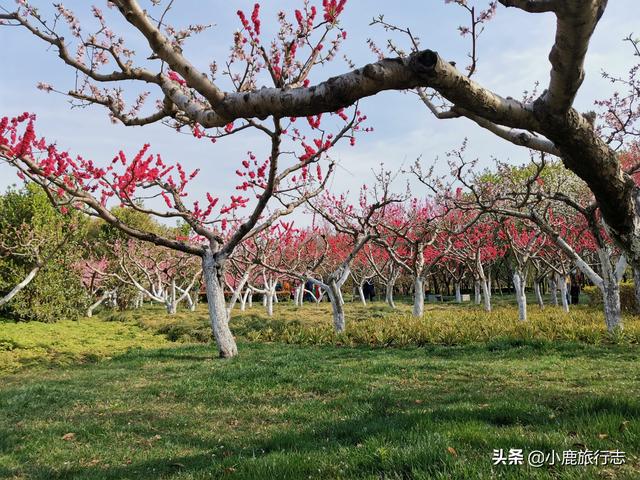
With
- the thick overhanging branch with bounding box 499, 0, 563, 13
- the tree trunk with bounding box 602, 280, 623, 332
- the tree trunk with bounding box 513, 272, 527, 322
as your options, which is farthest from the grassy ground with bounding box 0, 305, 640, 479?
the tree trunk with bounding box 513, 272, 527, 322

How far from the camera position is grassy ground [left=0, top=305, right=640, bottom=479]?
4.19 meters

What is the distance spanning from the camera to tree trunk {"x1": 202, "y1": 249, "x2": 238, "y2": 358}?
13.2 m

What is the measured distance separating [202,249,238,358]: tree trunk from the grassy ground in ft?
2.54

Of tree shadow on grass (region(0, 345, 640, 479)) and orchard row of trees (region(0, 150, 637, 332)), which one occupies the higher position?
orchard row of trees (region(0, 150, 637, 332))

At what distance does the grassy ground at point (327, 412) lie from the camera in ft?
13.8

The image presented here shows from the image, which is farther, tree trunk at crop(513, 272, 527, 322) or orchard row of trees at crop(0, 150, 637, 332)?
tree trunk at crop(513, 272, 527, 322)

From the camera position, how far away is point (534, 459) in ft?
12.6

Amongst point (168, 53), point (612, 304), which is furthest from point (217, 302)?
point (612, 304)

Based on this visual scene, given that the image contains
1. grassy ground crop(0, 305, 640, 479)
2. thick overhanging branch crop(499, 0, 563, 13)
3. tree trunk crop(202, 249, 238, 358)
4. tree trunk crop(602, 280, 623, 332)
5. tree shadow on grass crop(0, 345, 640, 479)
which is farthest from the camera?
tree trunk crop(602, 280, 623, 332)

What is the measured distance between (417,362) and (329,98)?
8.82 m

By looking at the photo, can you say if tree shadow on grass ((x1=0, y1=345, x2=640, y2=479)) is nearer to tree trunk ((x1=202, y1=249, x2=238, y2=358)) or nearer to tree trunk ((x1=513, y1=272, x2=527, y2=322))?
tree trunk ((x1=202, y1=249, x2=238, y2=358))

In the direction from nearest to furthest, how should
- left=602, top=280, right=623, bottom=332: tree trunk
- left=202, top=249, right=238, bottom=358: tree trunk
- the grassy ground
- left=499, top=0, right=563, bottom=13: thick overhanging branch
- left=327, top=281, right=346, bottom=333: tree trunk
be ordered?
left=499, top=0, right=563, bottom=13: thick overhanging branch, the grassy ground, left=202, top=249, right=238, bottom=358: tree trunk, left=602, top=280, right=623, bottom=332: tree trunk, left=327, top=281, right=346, bottom=333: tree trunk

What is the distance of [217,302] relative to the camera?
43.3ft

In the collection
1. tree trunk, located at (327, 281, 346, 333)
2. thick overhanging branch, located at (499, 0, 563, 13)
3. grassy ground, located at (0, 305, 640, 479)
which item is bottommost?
grassy ground, located at (0, 305, 640, 479)
